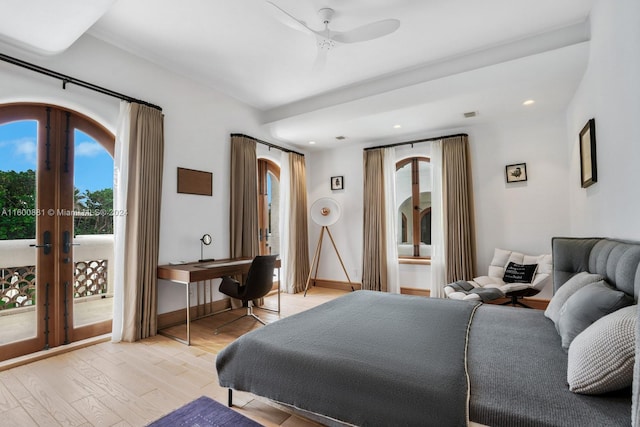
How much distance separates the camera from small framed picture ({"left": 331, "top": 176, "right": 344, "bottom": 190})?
574cm

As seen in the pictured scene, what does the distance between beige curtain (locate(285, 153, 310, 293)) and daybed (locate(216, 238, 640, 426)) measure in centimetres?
315

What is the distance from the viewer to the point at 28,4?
214cm

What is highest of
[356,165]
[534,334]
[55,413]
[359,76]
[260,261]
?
[359,76]

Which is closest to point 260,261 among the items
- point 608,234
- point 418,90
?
point 418,90

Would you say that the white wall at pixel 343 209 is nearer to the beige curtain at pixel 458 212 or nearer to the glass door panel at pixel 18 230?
the beige curtain at pixel 458 212

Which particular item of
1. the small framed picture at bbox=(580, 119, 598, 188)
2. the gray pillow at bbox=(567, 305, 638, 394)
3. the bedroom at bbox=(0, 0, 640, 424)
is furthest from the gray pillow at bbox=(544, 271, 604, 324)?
the small framed picture at bbox=(580, 119, 598, 188)

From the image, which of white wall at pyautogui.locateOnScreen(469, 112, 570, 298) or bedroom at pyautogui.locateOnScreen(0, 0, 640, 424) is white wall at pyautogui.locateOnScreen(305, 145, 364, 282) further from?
white wall at pyautogui.locateOnScreen(469, 112, 570, 298)

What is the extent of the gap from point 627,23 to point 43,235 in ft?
15.1

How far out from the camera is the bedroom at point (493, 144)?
2127 millimetres

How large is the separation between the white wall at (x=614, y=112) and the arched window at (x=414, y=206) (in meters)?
2.20

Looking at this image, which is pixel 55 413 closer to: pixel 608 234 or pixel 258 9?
pixel 258 9

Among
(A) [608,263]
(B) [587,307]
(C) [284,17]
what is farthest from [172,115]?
(A) [608,263]

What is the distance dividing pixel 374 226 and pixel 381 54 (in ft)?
8.77

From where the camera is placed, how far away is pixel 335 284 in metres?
5.75
